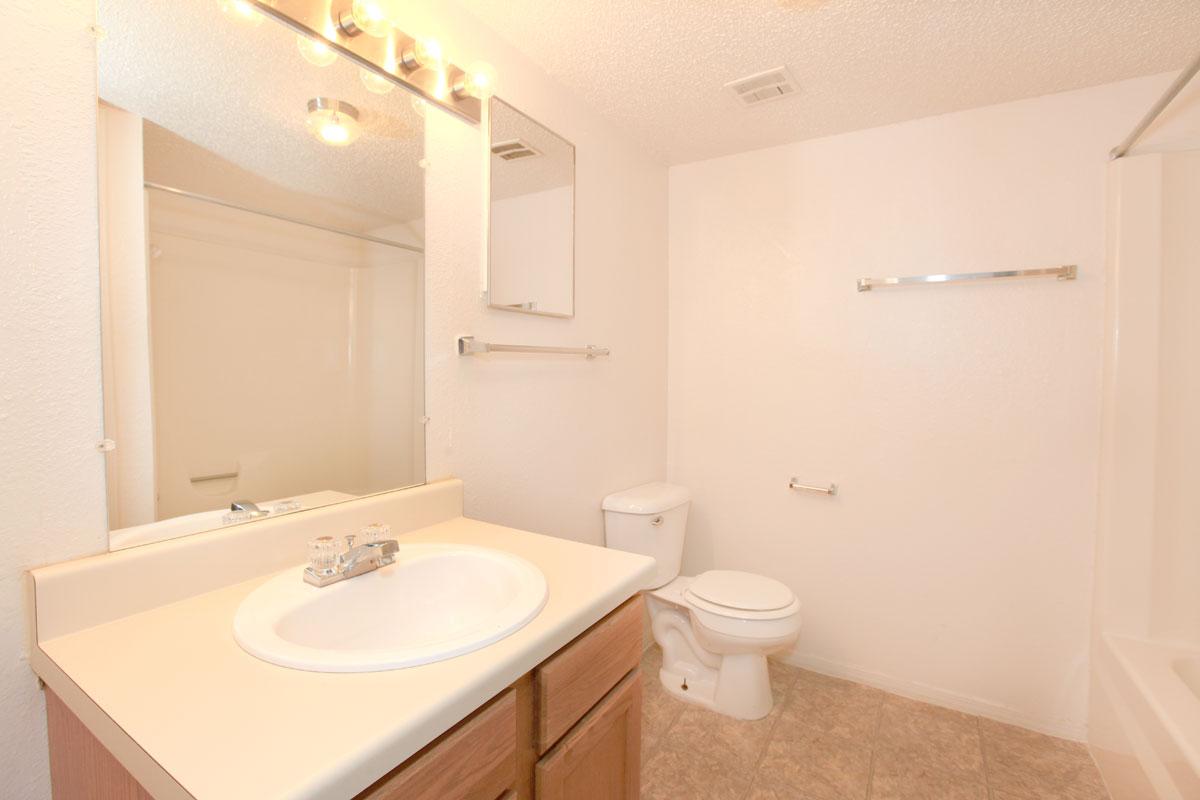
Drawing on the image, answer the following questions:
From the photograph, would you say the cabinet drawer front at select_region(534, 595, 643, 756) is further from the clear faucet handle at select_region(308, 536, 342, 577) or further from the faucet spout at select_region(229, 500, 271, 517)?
the faucet spout at select_region(229, 500, 271, 517)

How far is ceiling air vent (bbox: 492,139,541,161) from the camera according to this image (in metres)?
1.51

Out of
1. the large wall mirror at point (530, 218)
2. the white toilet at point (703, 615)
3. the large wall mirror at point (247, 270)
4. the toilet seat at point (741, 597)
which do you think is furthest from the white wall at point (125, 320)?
the toilet seat at point (741, 597)

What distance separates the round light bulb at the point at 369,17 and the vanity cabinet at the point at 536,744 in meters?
1.27

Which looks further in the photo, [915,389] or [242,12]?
[915,389]

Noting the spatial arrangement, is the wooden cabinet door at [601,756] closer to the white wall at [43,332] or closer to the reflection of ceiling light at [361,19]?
the white wall at [43,332]

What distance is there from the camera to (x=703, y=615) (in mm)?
1851

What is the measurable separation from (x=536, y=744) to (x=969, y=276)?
1.97 meters

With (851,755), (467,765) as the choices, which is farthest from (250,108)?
(851,755)

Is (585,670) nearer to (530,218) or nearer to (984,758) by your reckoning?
(530,218)

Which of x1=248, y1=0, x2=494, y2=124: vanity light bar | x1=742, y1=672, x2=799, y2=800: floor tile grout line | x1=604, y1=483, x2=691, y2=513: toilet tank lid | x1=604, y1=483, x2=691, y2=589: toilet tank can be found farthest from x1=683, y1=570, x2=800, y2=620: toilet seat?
x1=248, y1=0, x2=494, y2=124: vanity light bar

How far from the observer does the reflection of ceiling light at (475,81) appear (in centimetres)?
134

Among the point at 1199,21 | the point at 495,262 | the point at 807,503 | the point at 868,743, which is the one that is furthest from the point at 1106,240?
the point at 495,262

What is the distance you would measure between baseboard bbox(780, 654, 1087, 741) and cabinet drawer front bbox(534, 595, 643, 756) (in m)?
1.48

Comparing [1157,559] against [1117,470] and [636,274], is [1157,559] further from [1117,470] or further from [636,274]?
[636,274]
